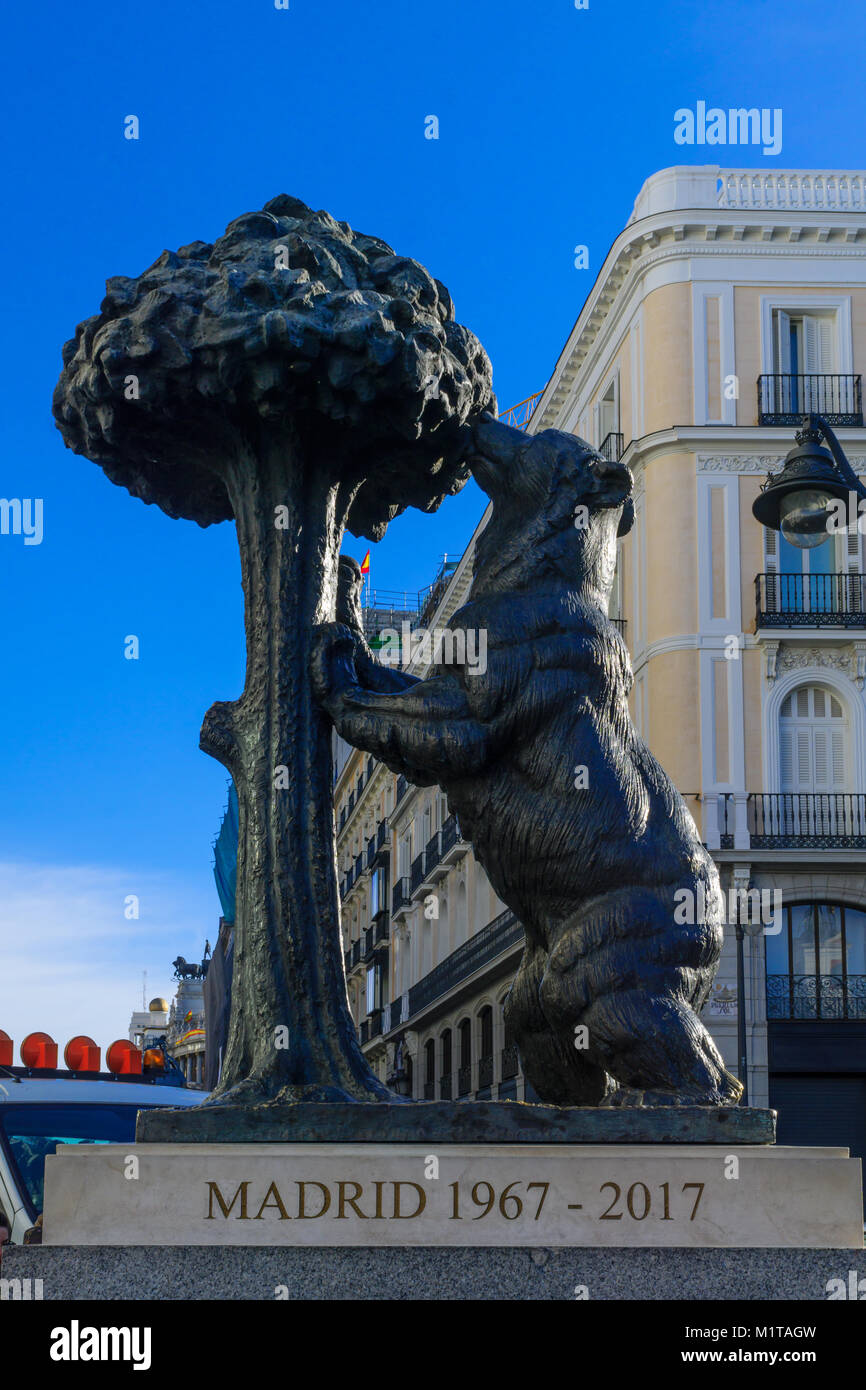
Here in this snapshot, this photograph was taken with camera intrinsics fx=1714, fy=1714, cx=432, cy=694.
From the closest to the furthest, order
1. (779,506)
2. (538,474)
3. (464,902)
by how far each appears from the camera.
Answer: (538,474)
(779,506)
(464,902)

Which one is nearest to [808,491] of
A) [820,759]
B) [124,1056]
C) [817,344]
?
[124,1056]

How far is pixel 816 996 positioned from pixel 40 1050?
578 inches

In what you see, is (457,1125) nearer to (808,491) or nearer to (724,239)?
(808,491)

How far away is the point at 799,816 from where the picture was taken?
28438 millimetres

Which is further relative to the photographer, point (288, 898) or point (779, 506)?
point (779, 506)

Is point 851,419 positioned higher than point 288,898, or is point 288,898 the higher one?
point 851,419

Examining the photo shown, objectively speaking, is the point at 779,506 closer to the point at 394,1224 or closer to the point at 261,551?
the point at 261,551

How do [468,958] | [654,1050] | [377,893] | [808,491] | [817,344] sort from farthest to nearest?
1. [377,893]
2. [468,958]
3. [817,344]
4. [808,491]
5. [654,1050]

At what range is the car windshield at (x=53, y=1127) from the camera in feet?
35.3

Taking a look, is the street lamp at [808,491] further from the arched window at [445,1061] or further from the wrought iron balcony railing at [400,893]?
the wrought iron balcony railing at [400,893]

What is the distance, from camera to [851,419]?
30219 millimetres

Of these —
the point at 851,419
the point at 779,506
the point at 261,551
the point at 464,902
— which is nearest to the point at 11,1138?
the point at 779,506

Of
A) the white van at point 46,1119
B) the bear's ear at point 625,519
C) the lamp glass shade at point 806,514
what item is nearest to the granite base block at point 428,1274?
the bear's ear at point 625,519
